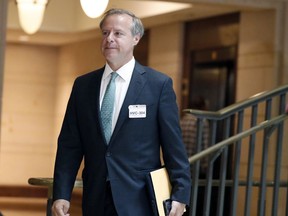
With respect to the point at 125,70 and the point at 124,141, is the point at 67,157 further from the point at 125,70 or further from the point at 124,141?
the point at 125,70

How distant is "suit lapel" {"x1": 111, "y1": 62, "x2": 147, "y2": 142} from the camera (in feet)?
11.0

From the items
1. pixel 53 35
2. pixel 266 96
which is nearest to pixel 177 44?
pixel 53 35

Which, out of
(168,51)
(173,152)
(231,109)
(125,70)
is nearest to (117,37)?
(125,70)

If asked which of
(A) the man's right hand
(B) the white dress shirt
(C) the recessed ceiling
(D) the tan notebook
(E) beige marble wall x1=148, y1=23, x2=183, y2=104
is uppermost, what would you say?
(C) the recessed ceiling

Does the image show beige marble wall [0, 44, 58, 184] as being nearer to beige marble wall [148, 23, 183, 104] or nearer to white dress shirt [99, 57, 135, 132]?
beige marble wall [148, 23, 183, 104]

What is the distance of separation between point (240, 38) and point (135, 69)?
22.6ft

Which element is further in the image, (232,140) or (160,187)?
(232,140)

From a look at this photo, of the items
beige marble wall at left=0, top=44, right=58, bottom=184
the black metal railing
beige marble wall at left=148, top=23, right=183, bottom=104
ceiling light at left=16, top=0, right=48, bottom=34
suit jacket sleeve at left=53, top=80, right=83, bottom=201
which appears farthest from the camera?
beige marble wall at left=0, top=44, right=58, bottom=184

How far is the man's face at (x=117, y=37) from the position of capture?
3.33 m

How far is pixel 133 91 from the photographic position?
11.1 feet

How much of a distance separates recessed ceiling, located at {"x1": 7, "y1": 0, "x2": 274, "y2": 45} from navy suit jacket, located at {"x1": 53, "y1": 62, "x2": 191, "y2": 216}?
553 cm

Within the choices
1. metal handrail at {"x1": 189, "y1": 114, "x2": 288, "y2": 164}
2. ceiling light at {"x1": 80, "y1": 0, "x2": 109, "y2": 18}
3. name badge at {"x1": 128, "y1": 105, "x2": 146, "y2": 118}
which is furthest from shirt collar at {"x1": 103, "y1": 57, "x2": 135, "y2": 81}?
ceiling light at {"x1": 80, "y1": 0, "x2": 109, "y2": 18}

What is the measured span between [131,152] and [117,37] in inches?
18.7

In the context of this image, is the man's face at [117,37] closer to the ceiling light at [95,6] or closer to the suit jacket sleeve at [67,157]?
the suit jacket sleeve at [67,157]
